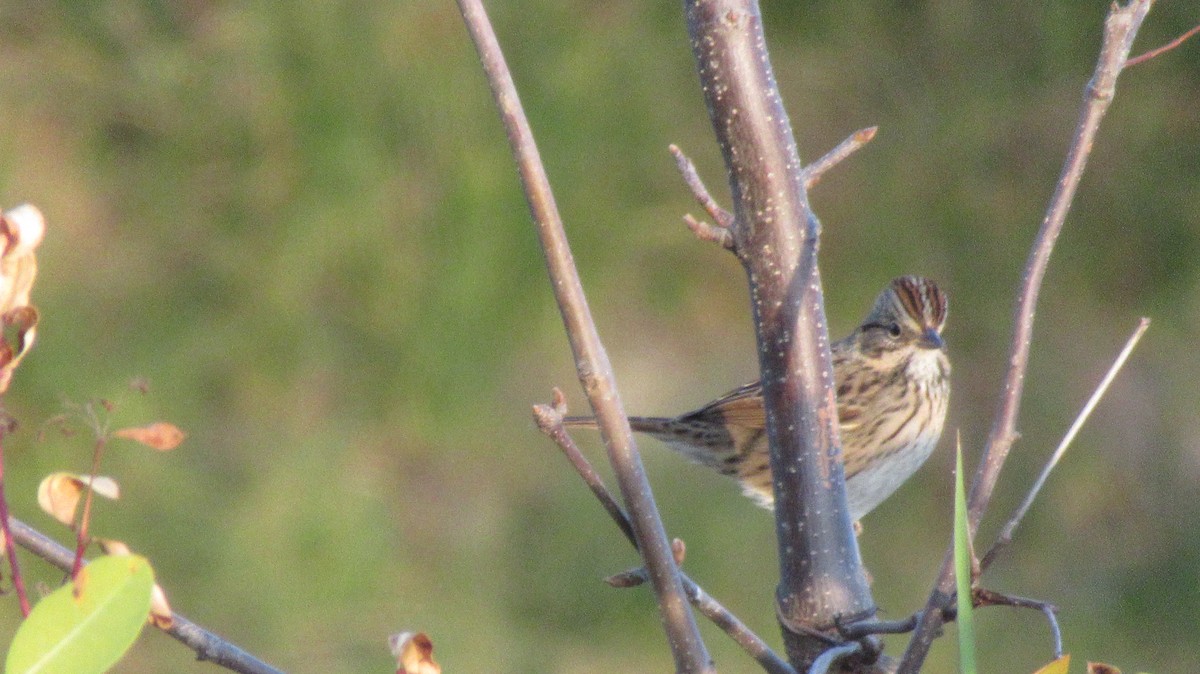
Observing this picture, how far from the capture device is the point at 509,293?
380 centimetres

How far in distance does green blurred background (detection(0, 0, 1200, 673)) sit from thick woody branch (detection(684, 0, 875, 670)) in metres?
2.62

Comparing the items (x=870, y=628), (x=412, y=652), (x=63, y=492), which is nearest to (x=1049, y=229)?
(x=870, y=628)

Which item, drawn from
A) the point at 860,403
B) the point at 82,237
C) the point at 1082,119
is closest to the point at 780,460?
the point at 1082,119

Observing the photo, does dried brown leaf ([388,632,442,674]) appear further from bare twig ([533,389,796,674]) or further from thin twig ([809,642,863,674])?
thin twig ([809,642,863,674])

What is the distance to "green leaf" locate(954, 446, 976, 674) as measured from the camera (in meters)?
0.71

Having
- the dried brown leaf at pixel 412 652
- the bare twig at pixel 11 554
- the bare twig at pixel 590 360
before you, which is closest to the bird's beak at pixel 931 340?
the bare twig at pixel 590 360

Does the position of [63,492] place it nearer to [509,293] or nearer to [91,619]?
[91,619]

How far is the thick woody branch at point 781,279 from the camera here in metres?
1.00

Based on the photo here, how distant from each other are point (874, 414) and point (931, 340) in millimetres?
196

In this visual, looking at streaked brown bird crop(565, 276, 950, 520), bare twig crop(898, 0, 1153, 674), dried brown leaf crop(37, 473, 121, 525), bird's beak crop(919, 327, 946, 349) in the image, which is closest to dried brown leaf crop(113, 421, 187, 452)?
dried brown leaf crop(37, 473, 121, 525)

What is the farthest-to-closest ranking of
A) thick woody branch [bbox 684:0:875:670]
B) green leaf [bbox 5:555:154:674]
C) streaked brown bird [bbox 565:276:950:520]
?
streaked brown bird [bbox 565:276:950:520]
thick woody branch [bbox 684:0:875:670]
green leaf [bbox 5:555:154:674]

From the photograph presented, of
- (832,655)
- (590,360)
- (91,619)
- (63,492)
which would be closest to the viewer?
(91,619)

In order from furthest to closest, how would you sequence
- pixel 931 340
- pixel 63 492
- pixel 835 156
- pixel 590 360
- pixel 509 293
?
pixel 509 293 < pixel 931 340 < pixel 835 156 < pixel 590 360 < pixel 63 492

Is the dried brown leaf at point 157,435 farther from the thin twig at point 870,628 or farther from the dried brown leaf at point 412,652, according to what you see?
the thin twig at point 870,628
